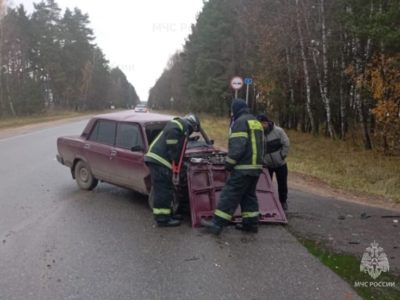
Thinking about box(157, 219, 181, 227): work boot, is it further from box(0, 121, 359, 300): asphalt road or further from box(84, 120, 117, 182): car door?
box(84, 120, 117, 182): car door

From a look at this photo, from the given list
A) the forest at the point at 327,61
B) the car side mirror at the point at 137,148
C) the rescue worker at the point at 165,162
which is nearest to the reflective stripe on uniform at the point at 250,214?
the rescue worker at the point at 165,162

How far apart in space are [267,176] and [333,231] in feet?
4.44

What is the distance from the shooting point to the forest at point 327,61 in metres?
16.2

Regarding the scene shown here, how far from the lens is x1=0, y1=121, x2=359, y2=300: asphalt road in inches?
175

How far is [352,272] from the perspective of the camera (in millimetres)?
5000

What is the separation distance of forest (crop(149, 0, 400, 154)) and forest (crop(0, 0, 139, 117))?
21.4 m

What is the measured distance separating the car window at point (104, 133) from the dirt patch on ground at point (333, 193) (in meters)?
4.24

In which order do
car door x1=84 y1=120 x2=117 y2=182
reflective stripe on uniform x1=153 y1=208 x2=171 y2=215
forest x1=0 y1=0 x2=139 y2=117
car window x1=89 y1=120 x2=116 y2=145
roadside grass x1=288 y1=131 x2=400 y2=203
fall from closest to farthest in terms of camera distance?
reflective stripe on uniform x1=153 y1=208 x2=171 y2=215, car door x1=84 y1=120 x2=117 y2=182, car window x1=89 y1=120 x2=116 y2=145, roadside grass x1=288 y1=131 x2=400 y2=203, forest x1=0 y1=0 x2=139 y2=117

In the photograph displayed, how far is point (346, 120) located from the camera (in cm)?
2391

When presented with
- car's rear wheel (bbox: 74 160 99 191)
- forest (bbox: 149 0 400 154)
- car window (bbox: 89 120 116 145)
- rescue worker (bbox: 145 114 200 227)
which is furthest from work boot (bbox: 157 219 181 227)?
forest (bbox: 149 0 400 154)

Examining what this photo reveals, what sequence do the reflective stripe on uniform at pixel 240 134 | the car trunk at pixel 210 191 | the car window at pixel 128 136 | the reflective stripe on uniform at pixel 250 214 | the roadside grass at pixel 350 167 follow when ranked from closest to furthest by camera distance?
the reflective stripe on uniform at pixel 240 134, the reflective stripe on uniform at pixel 250 214, the car trunk at pixel 210 191, the car window at pixel 128 136, the roadside grass at pixel 350 167

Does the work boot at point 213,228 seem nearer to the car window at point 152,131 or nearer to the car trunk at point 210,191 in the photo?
the car trunk at point 210,191

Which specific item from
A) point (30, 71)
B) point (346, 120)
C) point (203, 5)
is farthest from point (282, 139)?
point (30, 71)

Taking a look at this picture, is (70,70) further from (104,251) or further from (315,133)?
(104,251)
